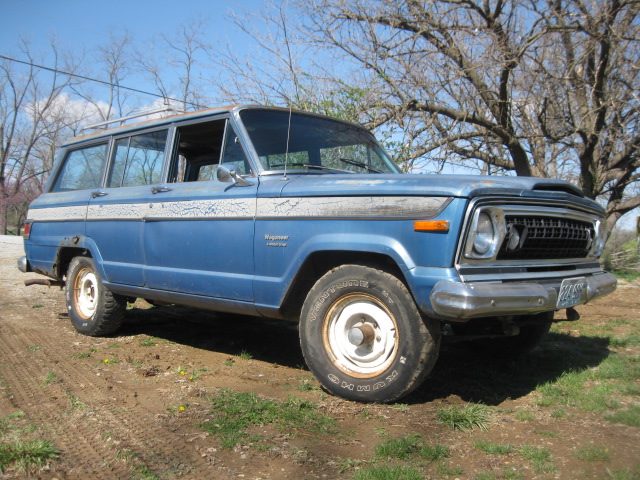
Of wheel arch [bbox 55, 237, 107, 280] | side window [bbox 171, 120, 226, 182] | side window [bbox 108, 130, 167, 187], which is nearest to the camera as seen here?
side window [bbox 171, 120, 226, 182]

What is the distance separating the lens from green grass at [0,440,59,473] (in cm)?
261

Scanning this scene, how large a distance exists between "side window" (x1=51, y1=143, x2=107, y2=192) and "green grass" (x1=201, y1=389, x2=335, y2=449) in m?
3.31

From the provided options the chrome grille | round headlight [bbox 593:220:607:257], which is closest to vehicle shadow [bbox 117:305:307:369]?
the chrome grille

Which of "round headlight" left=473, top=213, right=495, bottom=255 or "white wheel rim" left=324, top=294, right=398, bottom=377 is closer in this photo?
"round headlight" left=473, top=213, right=495, bottom=255

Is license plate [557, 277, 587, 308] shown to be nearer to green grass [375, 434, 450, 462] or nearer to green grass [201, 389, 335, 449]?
green grass [375, 434, 450, 462]

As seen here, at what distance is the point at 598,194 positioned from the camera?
10461 mm

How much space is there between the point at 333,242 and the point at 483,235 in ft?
2.97

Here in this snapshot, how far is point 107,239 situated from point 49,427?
2.50 meters

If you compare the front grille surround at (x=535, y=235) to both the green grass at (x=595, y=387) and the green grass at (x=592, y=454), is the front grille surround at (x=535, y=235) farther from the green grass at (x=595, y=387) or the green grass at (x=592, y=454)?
the green grass at (x=592, y=454)

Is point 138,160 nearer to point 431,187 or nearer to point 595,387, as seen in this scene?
point 431,187

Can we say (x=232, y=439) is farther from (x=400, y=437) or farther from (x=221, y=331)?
(x=221, y=331)

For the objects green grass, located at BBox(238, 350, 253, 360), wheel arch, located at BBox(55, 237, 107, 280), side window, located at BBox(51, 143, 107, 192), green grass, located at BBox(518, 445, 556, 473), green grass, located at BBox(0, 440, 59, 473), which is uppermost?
side window, located at BBox(51, 143, 107, 192)

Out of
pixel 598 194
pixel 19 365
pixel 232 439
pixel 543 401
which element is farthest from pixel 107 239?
pixel 598 194

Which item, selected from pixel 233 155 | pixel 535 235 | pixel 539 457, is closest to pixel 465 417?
pixel 539 457
